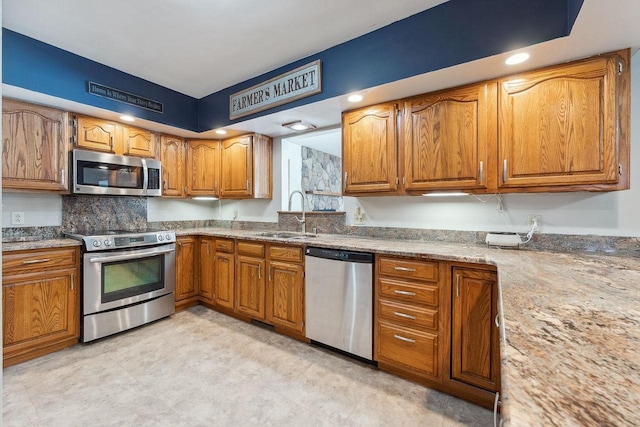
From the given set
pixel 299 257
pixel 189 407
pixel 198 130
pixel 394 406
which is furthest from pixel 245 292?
pixel 198 130

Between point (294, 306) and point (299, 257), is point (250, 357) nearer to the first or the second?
point (294, 306)

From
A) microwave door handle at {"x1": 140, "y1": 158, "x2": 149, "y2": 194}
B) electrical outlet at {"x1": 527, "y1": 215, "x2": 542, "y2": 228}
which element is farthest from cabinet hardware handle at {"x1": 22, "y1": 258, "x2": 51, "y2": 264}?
electrical outlet at {"x1": 527, "y1": 215, "x2": 542, "y2": 228}

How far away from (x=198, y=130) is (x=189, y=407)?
2896 mm

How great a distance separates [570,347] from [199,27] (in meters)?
2.70

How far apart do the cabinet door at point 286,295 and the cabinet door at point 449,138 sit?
1.28m

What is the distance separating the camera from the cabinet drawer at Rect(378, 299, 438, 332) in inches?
77.0

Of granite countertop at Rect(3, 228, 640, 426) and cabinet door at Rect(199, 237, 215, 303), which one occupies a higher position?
granite countertop at Rect(3, 228, 640, 426)

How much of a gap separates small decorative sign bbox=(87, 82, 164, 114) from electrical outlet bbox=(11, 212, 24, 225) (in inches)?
51.2

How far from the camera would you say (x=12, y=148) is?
91.5 inches

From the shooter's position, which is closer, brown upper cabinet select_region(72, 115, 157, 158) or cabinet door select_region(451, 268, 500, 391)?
cabinet door select_region(451, 268, 500, 391)

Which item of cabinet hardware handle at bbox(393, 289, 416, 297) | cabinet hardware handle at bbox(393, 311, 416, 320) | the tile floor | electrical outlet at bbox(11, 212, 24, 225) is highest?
electrical outlet at bbox(11, 212, 24, 225)

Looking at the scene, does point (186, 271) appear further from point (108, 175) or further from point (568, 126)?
point (568, 126)

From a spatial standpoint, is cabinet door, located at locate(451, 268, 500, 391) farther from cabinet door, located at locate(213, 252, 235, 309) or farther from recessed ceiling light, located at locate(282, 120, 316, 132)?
cabinet door, located at locate(213, 252, 235, 309)

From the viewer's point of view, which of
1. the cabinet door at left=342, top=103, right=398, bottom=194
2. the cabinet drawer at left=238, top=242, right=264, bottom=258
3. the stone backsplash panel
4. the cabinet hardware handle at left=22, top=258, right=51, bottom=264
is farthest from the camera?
the stone backsplash panel
